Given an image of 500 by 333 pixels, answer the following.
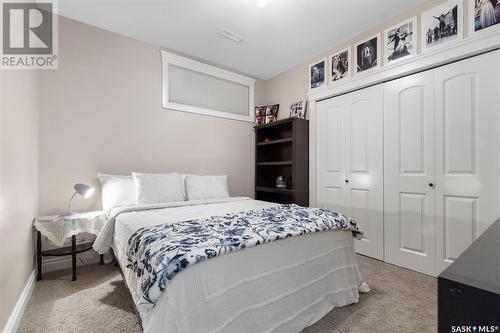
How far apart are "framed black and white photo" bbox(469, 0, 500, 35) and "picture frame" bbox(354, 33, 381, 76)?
0.78 m

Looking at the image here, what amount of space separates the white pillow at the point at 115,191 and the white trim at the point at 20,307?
0.78 meters

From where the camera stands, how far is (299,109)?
3562mm

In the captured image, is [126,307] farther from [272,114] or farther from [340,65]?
[340,65]

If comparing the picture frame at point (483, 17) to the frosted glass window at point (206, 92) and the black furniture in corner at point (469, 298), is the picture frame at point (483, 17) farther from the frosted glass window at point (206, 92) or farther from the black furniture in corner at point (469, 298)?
the frosted glass window at point (206, 92)

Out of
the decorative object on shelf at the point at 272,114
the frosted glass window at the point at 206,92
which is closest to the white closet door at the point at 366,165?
the decorative object on shelf at the point at 272,114

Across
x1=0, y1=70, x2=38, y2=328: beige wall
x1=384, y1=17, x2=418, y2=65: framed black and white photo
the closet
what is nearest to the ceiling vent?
the closet

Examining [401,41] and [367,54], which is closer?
[401,41]

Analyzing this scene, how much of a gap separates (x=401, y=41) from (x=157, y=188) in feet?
9.92

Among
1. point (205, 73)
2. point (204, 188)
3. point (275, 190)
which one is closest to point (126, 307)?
point (204, 188)

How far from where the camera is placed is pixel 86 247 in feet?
7.55

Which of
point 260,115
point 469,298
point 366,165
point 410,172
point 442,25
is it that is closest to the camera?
point 469,298

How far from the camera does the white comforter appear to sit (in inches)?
42.2

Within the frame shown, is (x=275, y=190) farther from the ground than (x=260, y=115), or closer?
closer

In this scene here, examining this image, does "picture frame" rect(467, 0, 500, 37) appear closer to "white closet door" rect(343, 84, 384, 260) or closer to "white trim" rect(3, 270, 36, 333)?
"white closet door" rect(343, 84, 384, 260)
